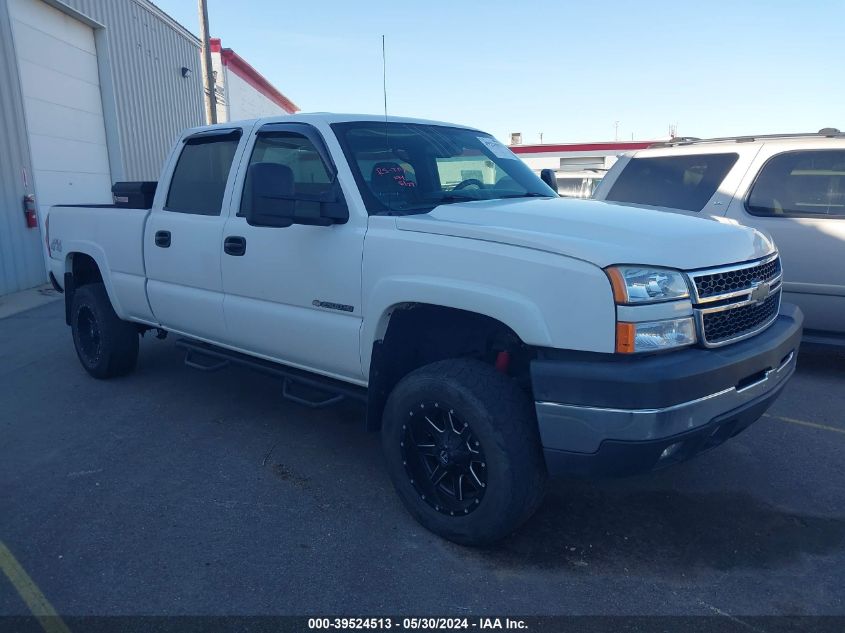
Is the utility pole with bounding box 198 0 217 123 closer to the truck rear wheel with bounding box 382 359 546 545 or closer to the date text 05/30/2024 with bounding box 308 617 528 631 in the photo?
the truck rear wheel with bounding box 382 359 546 545

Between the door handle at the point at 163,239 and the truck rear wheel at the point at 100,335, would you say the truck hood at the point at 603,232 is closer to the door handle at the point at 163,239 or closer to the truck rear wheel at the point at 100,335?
the door handle at the point at 163,239

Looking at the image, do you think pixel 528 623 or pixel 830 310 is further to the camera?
pixel 830 310

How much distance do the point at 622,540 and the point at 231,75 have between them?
2234 cm

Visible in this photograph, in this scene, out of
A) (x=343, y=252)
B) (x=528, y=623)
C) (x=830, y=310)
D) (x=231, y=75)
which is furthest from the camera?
(x=231, y=75)

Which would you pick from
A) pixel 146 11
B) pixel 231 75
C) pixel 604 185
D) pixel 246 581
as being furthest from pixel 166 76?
pixel 246 581

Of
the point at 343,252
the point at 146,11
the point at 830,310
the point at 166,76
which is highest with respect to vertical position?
the point at 146,11

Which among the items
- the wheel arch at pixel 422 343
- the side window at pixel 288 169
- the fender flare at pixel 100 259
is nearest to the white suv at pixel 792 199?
the wheel arch at pixel 422 343

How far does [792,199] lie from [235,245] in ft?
15.1

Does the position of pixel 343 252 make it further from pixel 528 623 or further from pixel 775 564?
pixel 775 564

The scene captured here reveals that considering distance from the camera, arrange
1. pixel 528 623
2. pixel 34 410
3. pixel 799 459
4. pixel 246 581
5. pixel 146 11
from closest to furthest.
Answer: pixel 528 623
pixel 246 581
pixel 799 459
pixel 34 410
pixel 146 11

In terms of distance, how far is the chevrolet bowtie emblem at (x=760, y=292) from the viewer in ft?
9.96

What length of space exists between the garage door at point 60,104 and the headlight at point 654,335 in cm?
1080

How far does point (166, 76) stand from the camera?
15953 mm

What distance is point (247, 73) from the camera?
958 inches
